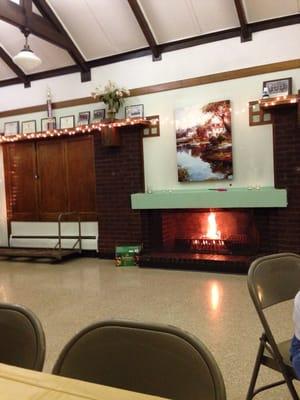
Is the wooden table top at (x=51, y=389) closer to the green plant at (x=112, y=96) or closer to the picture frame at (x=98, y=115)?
the green plant at (x=112, y=96)

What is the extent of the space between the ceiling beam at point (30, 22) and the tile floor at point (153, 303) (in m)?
3.55

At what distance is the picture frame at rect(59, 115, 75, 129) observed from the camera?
6.94 metres

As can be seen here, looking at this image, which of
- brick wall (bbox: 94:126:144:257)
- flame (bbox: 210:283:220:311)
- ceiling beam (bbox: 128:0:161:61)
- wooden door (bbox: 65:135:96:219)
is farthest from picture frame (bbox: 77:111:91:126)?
flame (bbox: 210:283:220:311)

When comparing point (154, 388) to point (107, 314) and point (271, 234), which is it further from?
point (271, 234)

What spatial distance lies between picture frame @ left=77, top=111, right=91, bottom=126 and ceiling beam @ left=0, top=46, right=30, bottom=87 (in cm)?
137

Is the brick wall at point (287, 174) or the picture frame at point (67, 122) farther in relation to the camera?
the picture frame at point (67, 122)

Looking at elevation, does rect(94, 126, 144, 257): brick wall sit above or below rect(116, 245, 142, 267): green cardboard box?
above

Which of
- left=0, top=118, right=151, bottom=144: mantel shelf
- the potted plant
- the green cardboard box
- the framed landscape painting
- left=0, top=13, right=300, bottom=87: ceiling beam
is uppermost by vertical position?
left=0, top=13, right=300, bottom=87: ceiling beam

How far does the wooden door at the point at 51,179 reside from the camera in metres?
7.12

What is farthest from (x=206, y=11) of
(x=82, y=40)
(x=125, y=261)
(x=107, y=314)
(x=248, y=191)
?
(x=107, y=314)

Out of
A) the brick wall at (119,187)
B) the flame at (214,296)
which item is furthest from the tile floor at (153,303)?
the brick wall at (119,187)

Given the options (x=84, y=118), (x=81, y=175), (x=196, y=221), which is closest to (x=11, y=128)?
(x=84, y=118)

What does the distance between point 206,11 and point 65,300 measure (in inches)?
169

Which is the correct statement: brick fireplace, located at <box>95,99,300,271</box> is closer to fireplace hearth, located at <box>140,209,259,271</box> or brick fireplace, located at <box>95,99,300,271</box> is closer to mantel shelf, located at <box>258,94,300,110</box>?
fireplace hearth, located at <box>140,209,259,271</box>
